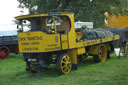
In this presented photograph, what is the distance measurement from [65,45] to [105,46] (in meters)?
4.11

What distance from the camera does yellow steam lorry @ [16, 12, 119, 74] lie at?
868 cm

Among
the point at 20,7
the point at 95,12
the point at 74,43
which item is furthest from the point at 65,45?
the point at 20,7

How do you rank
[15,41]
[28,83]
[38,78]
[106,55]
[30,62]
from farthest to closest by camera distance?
[15,41] → [106,55] → [30,62] → [38,78] → [28,83]

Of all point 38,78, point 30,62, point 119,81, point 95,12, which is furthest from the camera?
point 95,12

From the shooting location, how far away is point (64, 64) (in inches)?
368

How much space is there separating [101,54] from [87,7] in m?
12.3

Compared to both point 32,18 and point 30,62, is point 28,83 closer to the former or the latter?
point 30,62

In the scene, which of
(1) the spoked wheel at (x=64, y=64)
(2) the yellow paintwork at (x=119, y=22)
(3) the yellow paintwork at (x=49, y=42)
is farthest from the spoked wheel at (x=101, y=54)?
(2) the yellow paintwork at (x=119, y=22)

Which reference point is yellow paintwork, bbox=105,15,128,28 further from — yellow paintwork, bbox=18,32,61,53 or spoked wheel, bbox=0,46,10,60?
yellow paintwork, bbox=18,32,61,53

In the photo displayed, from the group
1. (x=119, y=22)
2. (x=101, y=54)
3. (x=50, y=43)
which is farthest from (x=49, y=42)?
(x=119, y=22)

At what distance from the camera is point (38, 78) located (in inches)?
353

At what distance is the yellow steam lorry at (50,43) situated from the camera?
28.5 ft

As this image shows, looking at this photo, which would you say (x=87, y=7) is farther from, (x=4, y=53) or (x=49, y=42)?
(x=49, y=42)

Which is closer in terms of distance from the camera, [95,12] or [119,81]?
[119,81]
